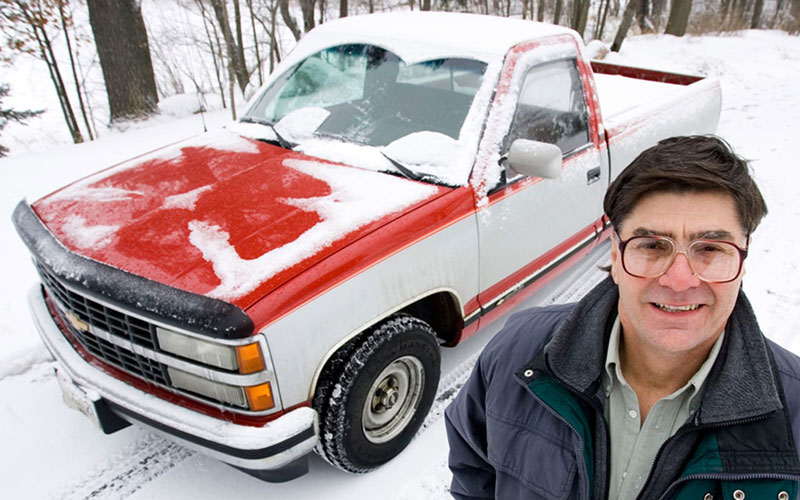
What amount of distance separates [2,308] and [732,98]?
12.1 meters

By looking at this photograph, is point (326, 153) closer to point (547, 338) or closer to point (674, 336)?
point (547, 338)

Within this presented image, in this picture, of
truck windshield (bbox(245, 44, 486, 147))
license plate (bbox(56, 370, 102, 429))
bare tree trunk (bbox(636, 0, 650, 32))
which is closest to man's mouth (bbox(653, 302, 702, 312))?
truck windshield (bbox(245, 44, 486, 147))

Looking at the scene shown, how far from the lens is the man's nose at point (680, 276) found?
121 centimetres

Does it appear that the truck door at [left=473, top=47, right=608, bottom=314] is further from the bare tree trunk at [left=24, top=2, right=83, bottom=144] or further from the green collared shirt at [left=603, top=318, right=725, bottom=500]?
the bare tree trunk at [left=24, top=2, right=83, bottom=144]

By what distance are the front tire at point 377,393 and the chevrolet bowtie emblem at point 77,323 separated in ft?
3.39

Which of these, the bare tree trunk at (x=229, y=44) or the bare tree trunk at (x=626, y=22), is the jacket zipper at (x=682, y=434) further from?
the bare tree trunk at (x=626, y=22)

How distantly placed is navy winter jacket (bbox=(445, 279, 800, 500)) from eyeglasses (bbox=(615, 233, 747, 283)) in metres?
0.14

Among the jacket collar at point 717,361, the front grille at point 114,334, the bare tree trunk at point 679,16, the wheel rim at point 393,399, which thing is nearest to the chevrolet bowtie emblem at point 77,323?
the front grille at point 114,334

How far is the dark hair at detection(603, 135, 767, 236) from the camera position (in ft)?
3.98

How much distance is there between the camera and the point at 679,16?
19297 millimetres

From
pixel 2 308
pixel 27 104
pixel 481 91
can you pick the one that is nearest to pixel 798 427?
pixel 481 91

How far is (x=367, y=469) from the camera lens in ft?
8.74

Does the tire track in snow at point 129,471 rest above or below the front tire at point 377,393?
below

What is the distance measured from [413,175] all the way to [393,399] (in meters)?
1.10
